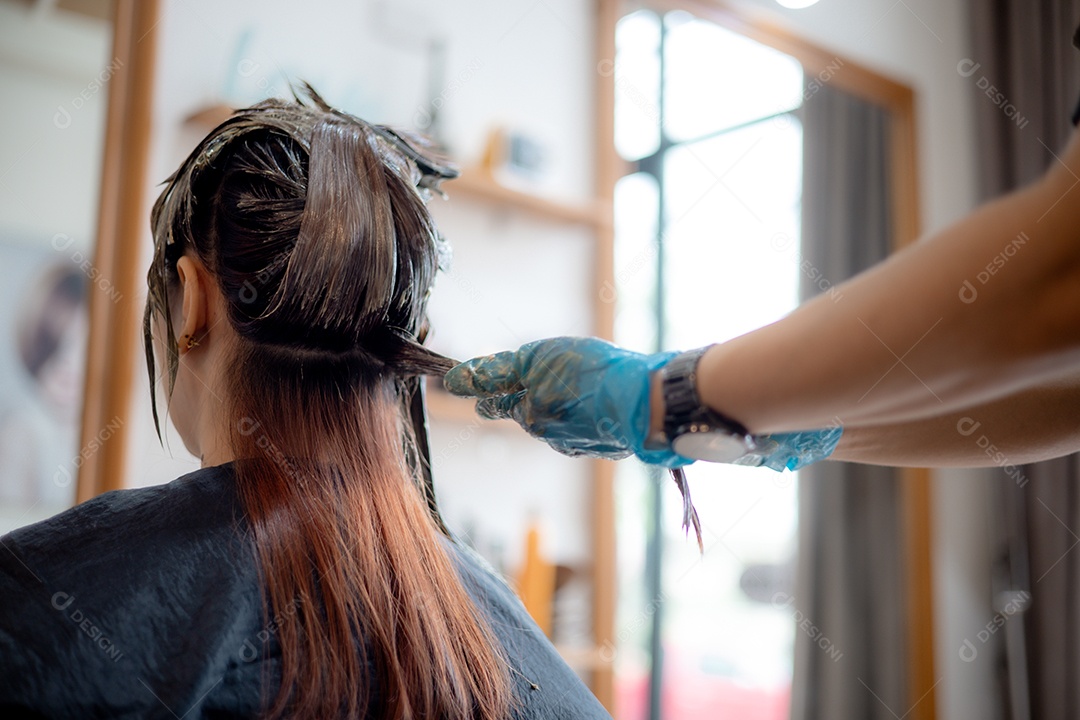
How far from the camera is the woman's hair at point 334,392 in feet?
2.54

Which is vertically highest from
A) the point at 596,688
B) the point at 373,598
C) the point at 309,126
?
the point at 309,126

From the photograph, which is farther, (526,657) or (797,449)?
(526,657)

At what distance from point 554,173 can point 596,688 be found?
121 centimetres

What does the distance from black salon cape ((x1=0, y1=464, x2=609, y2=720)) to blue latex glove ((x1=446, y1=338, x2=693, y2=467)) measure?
0.92 ft

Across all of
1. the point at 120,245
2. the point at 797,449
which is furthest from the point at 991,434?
the point at 120,245

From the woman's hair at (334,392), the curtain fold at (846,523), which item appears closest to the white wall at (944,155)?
the curtain fold at (846,523)

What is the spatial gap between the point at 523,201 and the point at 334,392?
1.27 meters

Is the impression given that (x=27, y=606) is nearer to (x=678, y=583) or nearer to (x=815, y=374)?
(x=815, y=374)

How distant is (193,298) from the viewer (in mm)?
954

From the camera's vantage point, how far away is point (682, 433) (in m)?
0.58

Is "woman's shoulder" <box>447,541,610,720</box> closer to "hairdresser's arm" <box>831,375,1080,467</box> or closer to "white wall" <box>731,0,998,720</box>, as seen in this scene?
"hairdresser's arm" <box>831,375,1080,467</box>

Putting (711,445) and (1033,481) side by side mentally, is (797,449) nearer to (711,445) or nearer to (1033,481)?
(711,445)

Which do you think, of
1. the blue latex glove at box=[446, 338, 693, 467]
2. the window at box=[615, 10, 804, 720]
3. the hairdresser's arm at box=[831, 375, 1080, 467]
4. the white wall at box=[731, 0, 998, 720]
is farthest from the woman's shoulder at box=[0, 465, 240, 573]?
the white wall at box=[731, 0, 998, 720]

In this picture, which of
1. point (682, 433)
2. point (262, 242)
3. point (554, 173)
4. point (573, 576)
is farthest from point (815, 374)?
point (554, 173)
